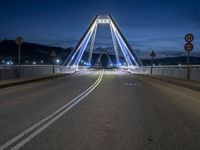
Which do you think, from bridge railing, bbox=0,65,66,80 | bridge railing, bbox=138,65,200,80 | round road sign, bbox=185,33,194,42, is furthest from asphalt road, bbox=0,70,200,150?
bridge railing, bbox=0,65,66,80

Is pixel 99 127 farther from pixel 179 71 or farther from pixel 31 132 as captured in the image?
pixel 179 71

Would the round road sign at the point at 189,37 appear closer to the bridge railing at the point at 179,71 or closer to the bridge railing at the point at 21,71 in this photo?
the bridge railing at the point at 179,71

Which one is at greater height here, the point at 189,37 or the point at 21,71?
the point at 189,37

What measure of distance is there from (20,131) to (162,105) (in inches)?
259

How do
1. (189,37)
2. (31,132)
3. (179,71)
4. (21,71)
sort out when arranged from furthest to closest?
1. (179,71)
2. (21,71)
3. (189,37)
4. (31,132)

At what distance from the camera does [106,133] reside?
8258mm

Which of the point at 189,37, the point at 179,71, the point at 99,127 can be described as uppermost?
the point at 189,37

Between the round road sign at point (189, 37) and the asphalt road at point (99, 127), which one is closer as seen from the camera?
the asphalt road at point (99, 127)

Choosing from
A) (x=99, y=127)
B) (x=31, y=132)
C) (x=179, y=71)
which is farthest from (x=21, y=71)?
(x=31, y=132)

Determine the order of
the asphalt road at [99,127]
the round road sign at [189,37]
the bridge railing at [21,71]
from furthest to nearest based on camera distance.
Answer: the bridge railing at [21,71] < the round road sign at [189,37] < the asphalt road at [99,127]

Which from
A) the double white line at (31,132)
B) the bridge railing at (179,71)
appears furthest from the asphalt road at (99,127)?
the bridge railing at (179,71)

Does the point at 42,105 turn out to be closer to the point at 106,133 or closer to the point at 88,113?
the point at 88,113

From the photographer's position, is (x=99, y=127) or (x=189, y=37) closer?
(x=99, y=127)

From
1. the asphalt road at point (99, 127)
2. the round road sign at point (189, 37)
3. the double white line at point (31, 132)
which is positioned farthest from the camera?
the round road sign at point (189, 37)
